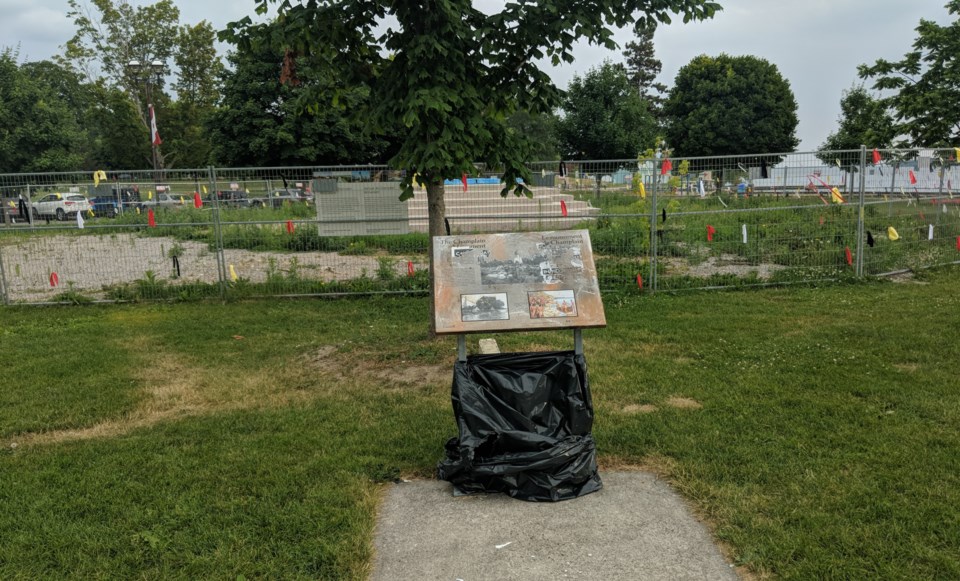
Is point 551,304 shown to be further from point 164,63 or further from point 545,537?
point 164,63

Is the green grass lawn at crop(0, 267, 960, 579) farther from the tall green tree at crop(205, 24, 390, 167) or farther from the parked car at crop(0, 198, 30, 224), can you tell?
the tall green tree at crop(205, 24, 390, 167)

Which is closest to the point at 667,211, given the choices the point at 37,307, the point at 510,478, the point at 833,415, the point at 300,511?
the point at 833,415

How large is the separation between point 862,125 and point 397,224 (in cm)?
3310

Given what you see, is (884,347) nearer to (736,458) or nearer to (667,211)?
(736,458)

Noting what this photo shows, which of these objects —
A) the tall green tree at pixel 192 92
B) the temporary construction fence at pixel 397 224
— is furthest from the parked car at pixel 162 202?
the tall green tree at pixel 192 92

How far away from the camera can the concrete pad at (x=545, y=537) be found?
10.9ft

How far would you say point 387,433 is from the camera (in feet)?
16.9

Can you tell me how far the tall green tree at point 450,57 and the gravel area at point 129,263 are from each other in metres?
4.58

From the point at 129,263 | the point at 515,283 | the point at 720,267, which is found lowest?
the point at 720,267

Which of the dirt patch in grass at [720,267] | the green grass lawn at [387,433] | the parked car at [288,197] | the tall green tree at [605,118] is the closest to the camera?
the green grass lawn at [387,433]

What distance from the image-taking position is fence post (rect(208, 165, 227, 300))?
408 inches

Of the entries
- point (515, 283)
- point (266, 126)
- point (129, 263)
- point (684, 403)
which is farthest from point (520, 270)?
point (266, 126)

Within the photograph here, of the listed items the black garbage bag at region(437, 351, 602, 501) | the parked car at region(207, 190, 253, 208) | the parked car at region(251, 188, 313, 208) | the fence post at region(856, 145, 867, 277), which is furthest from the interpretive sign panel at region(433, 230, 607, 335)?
the fence post at region(856, 145, 867, 277)

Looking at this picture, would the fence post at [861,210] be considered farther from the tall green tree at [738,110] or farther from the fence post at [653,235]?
the tall green tree at [738,110]
